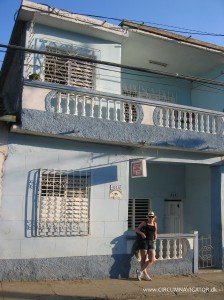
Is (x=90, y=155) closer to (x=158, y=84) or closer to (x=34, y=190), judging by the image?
(x=34, y=190)

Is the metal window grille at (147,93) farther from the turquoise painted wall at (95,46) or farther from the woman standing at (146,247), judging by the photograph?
the woman standing at (146,247)

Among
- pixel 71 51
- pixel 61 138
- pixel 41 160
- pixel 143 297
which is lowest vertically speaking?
pixel 143 297

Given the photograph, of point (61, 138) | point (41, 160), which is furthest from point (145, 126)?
point (41, 160)

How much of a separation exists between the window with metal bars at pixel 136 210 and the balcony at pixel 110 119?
302cm

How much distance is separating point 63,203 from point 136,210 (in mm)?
3964

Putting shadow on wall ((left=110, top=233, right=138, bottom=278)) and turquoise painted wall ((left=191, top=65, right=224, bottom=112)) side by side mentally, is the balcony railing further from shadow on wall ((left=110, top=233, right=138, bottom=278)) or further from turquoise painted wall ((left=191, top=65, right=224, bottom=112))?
shadow on wall ((left=110, top=233, right=138, bottom=278))

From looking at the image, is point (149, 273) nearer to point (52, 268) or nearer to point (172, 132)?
point (52, 268)

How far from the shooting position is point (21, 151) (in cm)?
812

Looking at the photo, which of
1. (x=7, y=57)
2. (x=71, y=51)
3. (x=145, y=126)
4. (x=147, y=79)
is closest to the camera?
(x=145, y=126)

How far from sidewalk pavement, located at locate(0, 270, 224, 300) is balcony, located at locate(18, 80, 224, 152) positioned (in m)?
3.18

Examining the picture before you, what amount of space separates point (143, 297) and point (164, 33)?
752 centimetres

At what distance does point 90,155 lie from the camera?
884 cm

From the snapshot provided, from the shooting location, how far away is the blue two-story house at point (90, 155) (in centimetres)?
799

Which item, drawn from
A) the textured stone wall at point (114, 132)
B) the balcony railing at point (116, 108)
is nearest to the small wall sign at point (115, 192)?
the textured stone wall at point (114, 132)
